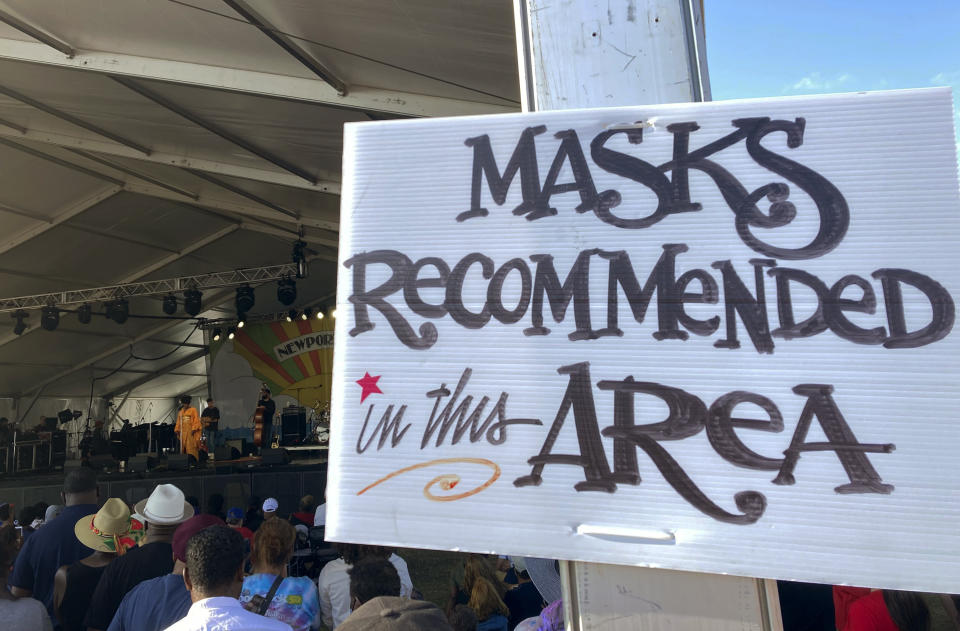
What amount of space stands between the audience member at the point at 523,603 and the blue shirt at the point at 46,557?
210cm

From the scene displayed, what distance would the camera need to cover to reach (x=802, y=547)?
1.02m

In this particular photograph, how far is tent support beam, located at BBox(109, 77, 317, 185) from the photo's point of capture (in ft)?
22.7

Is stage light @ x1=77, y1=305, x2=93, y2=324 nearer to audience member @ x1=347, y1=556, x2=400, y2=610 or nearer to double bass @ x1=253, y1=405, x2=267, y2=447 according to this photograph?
double bass @ x1=253, y1=405, x2=267, y2=447

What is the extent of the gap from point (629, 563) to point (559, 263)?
53 cm

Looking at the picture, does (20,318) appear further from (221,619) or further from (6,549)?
(221,619)

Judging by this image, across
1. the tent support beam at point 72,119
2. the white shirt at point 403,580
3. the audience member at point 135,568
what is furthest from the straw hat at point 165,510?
the tent support beam at point 72,119

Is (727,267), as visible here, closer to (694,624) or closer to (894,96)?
(894,96)

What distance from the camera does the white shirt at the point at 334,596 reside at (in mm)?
3016

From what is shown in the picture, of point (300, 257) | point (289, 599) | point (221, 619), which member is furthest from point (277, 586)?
point (300, 257)

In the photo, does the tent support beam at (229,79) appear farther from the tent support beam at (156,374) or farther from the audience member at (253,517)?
the tent support beam at (156,374)

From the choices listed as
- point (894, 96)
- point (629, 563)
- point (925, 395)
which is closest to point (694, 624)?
point (629, 563)

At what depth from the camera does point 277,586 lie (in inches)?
103

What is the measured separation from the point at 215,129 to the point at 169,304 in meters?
7.69

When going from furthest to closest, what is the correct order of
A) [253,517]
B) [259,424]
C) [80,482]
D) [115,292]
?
[259,424] → [115,292] → [253,517] → [80,482]
